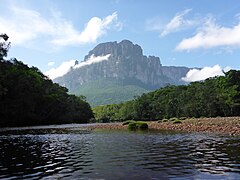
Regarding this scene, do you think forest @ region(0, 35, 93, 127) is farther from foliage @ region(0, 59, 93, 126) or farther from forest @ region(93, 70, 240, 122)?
forest @ region(93, 70, 240, 122)

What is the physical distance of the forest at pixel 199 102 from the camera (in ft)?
317

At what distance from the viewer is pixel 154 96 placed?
16475 centimetres

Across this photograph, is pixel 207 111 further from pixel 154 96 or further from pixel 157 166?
pixel 157 166

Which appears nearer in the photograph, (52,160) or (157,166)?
(157,166)

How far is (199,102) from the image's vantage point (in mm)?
110750

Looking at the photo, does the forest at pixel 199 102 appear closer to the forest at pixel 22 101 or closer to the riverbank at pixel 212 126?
the riverbank at pixel 212 126

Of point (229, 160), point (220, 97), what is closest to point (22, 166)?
point (229, 160)

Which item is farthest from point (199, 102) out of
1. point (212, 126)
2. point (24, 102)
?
point (212, 126)

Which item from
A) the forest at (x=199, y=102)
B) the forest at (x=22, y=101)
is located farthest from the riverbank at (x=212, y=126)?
the forest at (x=199, y=102)

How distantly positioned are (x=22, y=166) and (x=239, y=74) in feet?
316

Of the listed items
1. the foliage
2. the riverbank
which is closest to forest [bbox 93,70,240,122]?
the riverbank

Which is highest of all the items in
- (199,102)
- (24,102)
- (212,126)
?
(199,102)

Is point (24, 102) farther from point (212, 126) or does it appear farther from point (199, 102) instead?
point (199, 102)

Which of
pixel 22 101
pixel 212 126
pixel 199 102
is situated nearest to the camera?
pixel 212 126
